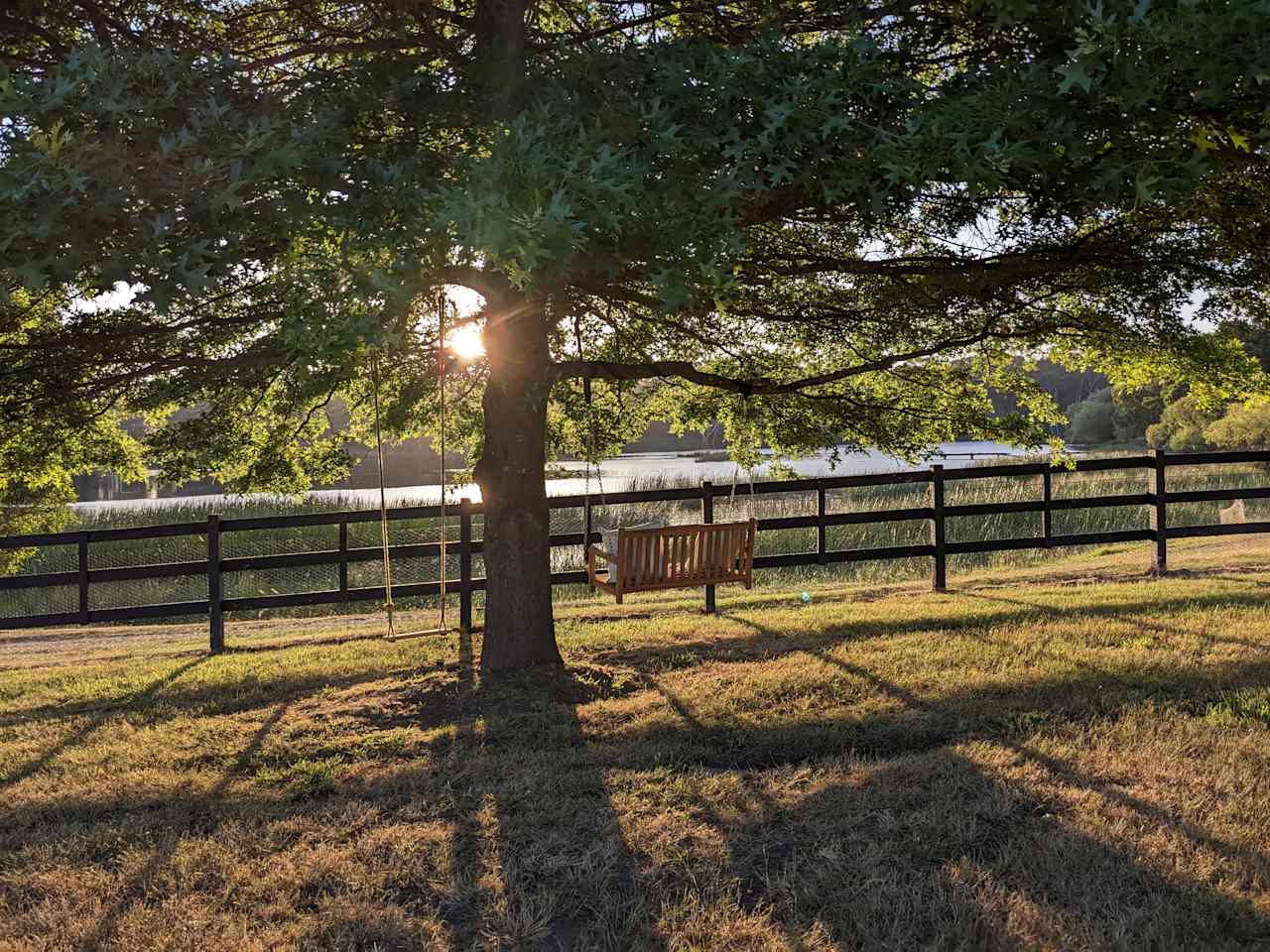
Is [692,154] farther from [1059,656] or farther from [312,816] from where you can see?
[1059,656]

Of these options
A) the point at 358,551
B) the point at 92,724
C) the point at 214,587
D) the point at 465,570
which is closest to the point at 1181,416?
the point at 465,570

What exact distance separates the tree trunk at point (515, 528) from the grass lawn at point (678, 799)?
1.35 ft

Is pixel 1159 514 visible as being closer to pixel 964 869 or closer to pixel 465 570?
pixel 465 570

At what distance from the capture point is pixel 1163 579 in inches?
443

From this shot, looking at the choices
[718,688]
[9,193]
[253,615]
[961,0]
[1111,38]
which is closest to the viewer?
[9,193]

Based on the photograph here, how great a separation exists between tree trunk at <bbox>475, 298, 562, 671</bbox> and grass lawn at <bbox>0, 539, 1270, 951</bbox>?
1.35ft

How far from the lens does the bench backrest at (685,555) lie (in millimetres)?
7281

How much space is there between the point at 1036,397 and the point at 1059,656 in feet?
12.0

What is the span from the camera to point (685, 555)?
24.7 feet

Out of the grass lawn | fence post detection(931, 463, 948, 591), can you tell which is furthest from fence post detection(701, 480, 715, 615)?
fence post detection(931, 463, 948, 591)

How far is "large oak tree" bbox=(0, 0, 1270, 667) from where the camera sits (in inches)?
152

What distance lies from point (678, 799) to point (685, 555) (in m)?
3.29

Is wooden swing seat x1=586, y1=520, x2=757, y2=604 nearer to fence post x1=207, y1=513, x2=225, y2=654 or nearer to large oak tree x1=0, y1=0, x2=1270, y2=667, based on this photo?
large oak tree x1=0, y1=0, x2=1270, y2=667

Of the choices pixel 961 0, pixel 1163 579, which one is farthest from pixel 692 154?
pixel 1163 579
